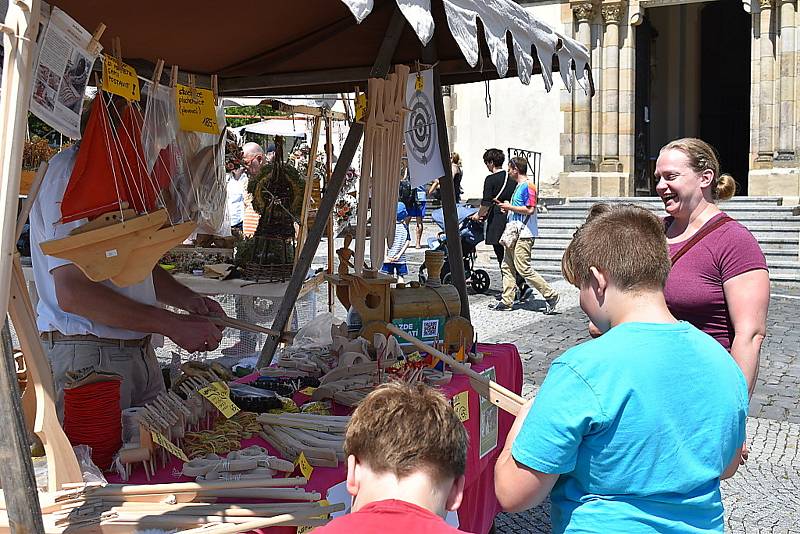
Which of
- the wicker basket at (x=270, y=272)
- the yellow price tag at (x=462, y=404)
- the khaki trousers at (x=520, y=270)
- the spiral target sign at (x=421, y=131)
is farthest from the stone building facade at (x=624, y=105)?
the yellow price tag at (x=462, y=404)

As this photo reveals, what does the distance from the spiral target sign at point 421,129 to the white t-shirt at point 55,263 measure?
1602 mm

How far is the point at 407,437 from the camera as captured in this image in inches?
60.0

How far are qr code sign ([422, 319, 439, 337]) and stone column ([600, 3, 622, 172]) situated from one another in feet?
44.2

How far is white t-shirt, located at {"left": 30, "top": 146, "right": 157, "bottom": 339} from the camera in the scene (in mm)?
2719

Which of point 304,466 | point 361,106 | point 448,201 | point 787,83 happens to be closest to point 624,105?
point 787,83

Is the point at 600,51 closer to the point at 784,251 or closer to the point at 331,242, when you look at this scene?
the point at 784,251

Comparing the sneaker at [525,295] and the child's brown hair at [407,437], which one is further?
the sneaker at [525,295]

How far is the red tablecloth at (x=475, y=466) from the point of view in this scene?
2.40 metres

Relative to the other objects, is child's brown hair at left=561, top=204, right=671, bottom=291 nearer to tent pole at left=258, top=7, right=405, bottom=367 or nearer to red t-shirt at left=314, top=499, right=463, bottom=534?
red t-shirt at left=314, top=499, right=463, bottom=534

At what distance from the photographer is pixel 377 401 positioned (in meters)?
1.61

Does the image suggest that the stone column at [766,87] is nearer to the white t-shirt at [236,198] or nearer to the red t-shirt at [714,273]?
the white t-shirt at [236,198]

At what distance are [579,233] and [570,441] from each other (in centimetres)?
A: 46

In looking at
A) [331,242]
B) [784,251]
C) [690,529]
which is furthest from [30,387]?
[784,251]

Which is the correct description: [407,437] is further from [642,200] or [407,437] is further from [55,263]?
[642,200]
